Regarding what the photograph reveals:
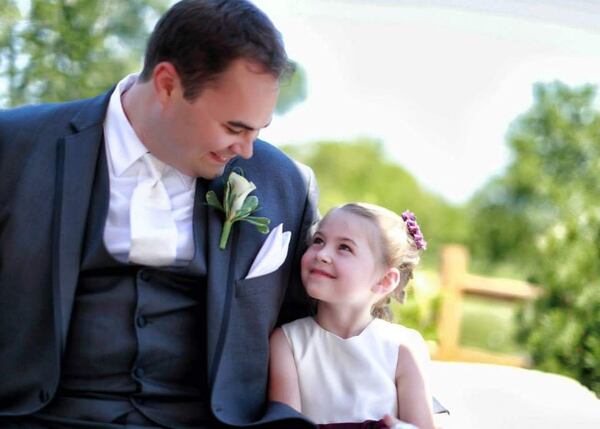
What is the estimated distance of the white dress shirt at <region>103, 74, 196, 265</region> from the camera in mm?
2654

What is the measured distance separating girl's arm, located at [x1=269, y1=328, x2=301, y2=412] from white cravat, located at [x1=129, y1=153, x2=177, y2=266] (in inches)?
17.2

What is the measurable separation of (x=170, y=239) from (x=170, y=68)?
462 millimetres

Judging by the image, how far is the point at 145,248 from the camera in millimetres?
2619

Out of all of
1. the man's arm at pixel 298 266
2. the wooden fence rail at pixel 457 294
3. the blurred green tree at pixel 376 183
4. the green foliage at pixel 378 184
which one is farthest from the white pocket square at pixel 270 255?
the green foliage at pixel 378 184

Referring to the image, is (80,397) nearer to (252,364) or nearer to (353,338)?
(252,364)

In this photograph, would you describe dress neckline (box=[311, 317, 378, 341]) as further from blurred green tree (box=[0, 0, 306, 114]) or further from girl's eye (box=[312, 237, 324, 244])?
blurred green tree (box=[0, 0, 306, 114])

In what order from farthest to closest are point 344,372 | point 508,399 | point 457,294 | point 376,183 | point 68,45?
1. point 376,183
2. point 457,294
3. point 68,45
4. point 508,399
5. point 344,372

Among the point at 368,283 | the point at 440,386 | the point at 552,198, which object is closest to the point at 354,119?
the point at 552,198

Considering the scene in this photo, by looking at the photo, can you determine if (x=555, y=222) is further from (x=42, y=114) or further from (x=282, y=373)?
(x=42, y=114)

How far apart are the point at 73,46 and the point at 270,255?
6.95ft

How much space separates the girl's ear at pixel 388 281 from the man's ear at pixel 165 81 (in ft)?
2.71

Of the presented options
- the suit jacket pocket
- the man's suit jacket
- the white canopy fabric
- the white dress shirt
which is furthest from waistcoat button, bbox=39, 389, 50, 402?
the white canopy fabric

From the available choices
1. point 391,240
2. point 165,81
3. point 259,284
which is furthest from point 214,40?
point 391,240

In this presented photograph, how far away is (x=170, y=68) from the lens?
8.68 feet
